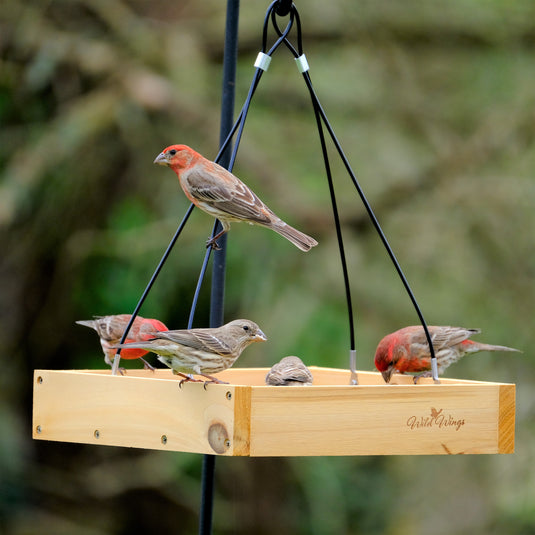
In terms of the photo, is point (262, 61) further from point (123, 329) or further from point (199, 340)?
point (123, 329)

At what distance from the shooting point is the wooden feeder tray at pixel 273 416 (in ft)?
10.2

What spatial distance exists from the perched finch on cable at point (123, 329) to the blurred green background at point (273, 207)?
215cm

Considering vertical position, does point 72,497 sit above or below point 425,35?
below

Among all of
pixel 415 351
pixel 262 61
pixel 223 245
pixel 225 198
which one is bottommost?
pixel 415 351

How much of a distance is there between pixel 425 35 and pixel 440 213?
131 centimetres

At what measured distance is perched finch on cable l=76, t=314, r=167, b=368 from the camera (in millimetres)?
3980

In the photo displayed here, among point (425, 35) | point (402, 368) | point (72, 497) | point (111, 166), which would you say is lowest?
point (72, 497)

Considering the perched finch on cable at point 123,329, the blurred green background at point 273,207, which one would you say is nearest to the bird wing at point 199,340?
the perched finch on cable at point 123,329

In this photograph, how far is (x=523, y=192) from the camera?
655cm

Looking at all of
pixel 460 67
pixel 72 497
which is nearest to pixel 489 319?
pixel 460 67

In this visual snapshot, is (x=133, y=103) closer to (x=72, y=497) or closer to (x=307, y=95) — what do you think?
(x=307, y=95)

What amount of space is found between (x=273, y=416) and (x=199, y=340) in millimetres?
447

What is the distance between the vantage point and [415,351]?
4176mm

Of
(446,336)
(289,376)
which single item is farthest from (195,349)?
(446,336)
